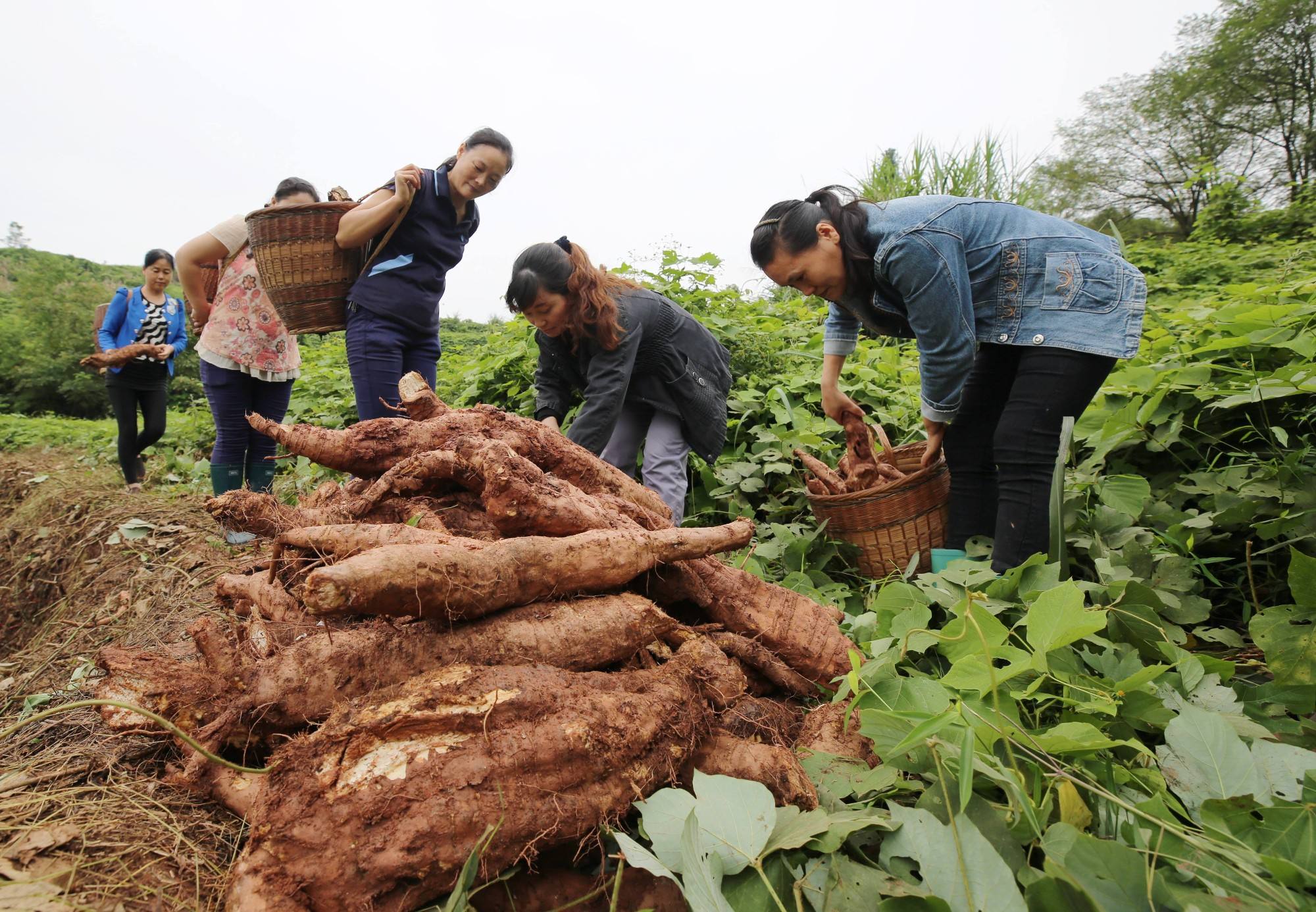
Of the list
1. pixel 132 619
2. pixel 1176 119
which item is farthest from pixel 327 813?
pixel 1176 119

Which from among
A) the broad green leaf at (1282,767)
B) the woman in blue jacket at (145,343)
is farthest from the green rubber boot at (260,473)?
the broad green leaf at (1282,767)

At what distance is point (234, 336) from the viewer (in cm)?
332

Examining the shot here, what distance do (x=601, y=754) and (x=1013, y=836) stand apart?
2.23 feet

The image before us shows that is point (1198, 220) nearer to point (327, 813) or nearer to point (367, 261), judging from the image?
point (367, 261)

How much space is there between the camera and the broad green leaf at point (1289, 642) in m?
1.31

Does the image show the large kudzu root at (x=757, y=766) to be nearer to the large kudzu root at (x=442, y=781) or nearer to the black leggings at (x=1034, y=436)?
the large kudzu root at (x=442, y=781)

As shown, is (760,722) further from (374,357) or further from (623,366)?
(374,357)

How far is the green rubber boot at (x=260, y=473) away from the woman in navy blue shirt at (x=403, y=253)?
3.24 ft

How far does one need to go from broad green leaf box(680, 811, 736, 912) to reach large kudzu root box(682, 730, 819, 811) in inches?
9.0

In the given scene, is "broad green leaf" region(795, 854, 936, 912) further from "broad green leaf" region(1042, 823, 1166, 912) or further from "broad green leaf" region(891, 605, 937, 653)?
"broad green leaf" region(891, 605, 937, 653)

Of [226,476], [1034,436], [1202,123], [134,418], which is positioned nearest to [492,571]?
[1034,436]

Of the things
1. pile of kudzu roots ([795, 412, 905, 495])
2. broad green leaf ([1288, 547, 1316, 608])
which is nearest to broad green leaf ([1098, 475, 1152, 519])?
pile of kudzu roots ([795, 412, 905, 495])

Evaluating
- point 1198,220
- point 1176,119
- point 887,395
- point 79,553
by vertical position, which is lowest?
point 79,553

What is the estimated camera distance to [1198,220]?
10.1 metres
